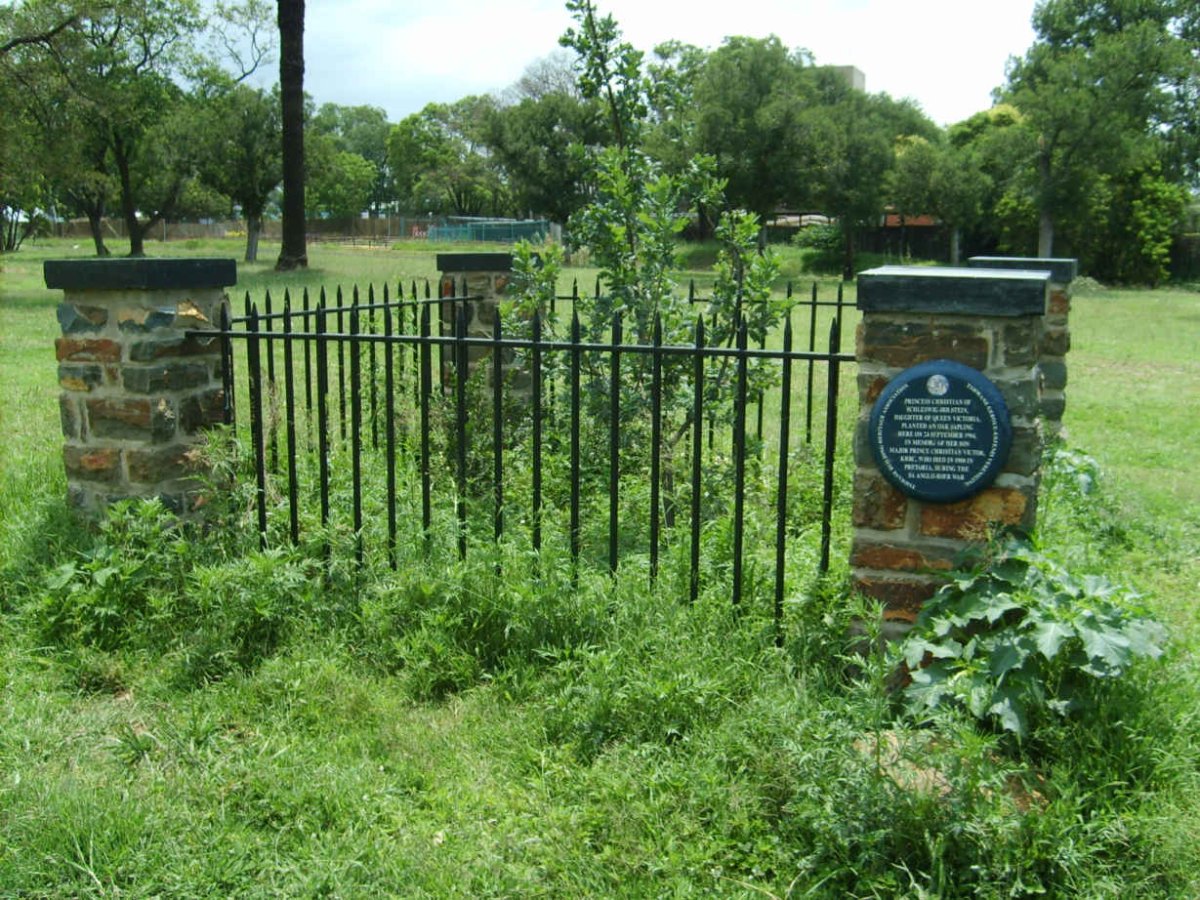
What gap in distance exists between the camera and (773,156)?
3147 cm

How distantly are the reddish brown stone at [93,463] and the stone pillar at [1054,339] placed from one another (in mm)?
4635

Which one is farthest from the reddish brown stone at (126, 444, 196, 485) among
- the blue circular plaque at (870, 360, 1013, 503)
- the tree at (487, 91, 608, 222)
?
the tree at (487, 91, 608, 222)

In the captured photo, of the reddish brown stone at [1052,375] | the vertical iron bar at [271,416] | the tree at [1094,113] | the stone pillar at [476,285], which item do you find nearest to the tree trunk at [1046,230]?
the tree at [1094,113]

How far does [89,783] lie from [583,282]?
1992cm

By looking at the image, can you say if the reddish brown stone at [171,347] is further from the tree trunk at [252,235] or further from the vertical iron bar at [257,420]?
the tree trunk at [252,235]

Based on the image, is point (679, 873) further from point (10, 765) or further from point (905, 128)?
point (905, 128)

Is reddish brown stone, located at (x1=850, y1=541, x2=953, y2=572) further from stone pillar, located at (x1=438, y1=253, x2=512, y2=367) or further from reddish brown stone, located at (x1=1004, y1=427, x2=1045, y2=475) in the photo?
stone pillar, located at (x1=438, y1=253, x2=512, y2=367)

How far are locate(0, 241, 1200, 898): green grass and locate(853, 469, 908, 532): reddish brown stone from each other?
12.4 inches

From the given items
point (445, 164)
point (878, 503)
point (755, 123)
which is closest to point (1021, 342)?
point (878, 503)

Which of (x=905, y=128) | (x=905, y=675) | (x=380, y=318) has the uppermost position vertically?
(x=905, y=128)

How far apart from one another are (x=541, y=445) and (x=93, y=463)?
2102mm

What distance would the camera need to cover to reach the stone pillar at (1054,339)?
20.2 feet

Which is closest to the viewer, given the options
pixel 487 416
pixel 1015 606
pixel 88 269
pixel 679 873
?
pixel 679 873

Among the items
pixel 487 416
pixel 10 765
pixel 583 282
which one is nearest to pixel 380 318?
pixel 487 416
